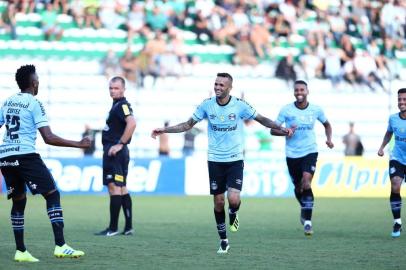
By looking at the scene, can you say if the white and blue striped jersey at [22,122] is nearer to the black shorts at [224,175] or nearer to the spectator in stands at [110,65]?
the black shorts at [224,175]

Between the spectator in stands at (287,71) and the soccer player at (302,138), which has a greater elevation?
the spectator in stands at (287,71)

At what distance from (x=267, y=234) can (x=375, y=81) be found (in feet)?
54.2

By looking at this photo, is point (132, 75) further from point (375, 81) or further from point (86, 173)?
point (375, 81)

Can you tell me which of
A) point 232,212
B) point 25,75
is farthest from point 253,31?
point 25,75

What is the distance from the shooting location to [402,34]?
32.2m

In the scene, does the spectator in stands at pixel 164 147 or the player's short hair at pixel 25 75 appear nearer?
the player's short hair at pixel 25 75

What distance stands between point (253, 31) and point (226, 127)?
1850cm

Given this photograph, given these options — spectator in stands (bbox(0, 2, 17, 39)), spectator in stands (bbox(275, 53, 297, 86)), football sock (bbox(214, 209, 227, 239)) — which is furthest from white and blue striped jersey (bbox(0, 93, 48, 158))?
spectator in stands (bbox(275, 53, 297, 86))

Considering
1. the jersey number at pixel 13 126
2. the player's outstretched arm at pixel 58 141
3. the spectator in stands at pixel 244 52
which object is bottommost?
the player's outstretched arm at pixel 58 141

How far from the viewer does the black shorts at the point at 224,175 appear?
41.1 ft

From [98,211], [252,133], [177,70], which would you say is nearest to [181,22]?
[177,70]

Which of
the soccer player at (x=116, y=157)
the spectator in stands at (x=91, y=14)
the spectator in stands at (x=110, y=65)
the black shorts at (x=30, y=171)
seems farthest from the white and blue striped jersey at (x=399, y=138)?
the spectator in stands at (x=91, y=14)

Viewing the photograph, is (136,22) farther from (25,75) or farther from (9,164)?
(9,164)

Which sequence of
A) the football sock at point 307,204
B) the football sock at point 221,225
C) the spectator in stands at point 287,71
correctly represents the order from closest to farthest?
the football sock at point 221,225, the football sock at point 307,204, the spectator in stands at point 287,71
